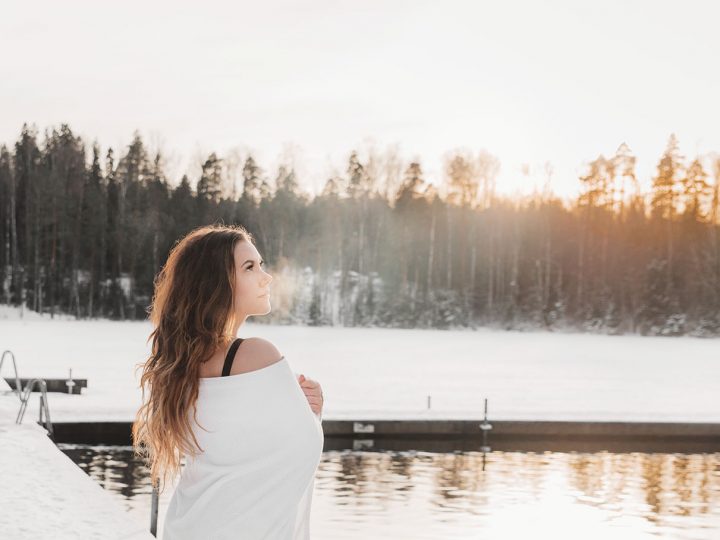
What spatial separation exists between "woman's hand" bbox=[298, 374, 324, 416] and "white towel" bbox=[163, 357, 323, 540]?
4.5 inches

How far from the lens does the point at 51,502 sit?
7957 mm

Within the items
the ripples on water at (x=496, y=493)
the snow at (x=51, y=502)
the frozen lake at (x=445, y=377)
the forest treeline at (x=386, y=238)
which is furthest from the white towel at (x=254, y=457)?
the forest treeline at (x=386, y=238)

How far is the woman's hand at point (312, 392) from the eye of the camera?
218cm

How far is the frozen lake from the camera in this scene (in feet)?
62.6

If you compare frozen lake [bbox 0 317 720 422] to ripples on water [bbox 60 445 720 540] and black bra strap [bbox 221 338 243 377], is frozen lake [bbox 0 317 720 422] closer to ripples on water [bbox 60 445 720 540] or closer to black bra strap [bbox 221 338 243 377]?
ripples on water [bbox 60 445 720 540]

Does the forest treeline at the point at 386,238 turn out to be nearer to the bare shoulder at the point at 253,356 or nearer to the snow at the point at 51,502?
the snow at the point at 51,502

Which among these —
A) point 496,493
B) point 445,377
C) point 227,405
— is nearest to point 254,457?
point 227,405

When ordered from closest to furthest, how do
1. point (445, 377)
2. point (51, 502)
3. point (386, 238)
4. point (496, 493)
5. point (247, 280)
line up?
point (247, 280) < point (51, 502) < point (496, 493) < point (445, 377) < point (386, 238)

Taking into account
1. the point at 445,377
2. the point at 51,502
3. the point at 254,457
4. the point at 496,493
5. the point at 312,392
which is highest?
the point at 312,392

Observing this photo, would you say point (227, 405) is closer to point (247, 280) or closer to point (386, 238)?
point (247, 280)

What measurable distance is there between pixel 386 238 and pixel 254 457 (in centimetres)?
7509

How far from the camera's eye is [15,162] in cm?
7462

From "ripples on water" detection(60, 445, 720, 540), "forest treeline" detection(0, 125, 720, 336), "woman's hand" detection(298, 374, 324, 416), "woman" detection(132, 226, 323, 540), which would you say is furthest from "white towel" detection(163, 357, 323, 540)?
"forest treeline" detection(0, 125, 720, 336)

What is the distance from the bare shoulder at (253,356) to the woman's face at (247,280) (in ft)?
0.35
